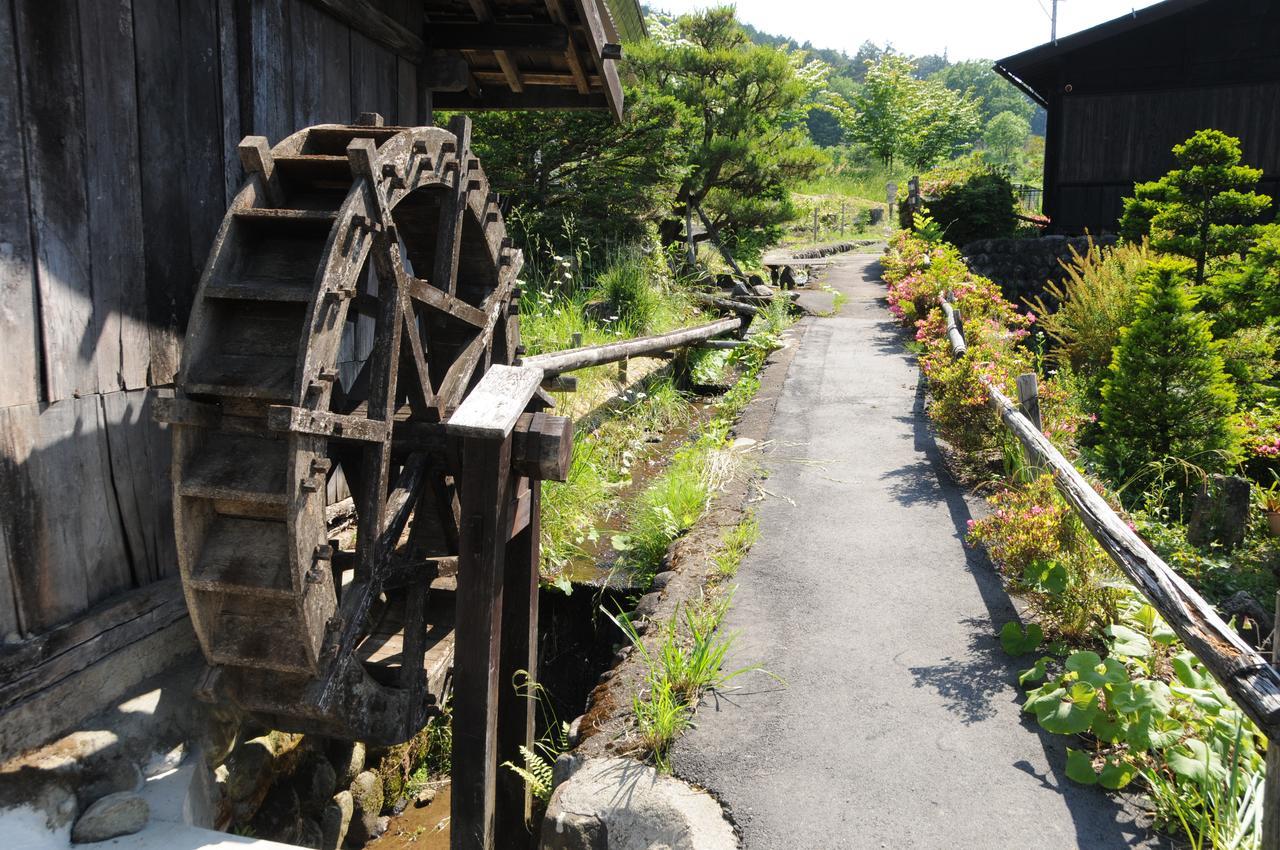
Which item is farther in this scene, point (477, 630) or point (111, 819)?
point (477, 630)

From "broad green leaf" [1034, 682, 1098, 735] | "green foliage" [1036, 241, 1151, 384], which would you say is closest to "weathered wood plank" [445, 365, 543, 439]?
"broad green leaf" [1034, 682, 1098, 735]

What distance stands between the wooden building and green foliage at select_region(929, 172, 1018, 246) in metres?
13.5

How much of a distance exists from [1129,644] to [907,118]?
3353 centimetres

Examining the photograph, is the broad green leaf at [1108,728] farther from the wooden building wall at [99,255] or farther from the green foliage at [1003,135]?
the green foliage at [1003,135]

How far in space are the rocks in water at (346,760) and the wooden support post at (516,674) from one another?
2.41 ft

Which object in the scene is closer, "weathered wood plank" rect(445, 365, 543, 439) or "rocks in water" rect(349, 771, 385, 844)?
"weathered wood plank" rect(445, 365, 543, 439)

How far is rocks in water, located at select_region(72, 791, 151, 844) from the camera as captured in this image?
2.84 meters

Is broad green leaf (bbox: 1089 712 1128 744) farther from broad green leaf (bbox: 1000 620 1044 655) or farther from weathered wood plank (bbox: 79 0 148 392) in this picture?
weathered wood plank (bbox: 79 0 148 392)

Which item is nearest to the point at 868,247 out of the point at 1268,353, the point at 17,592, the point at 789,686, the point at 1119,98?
the point at 1119,98

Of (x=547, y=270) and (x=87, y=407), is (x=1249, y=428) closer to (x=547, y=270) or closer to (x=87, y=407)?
(x=87, y=407)

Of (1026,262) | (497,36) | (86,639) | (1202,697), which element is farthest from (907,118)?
(86,639)

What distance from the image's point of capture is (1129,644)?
353 cm

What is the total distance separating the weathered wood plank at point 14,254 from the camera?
274 cm

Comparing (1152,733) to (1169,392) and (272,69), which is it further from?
(272,69)
